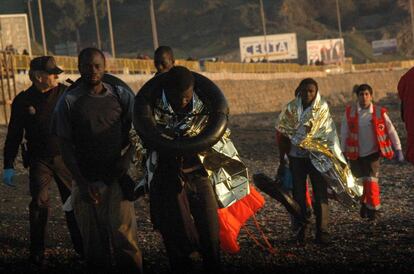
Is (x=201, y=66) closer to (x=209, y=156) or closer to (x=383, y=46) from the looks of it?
(x=209, y=156)

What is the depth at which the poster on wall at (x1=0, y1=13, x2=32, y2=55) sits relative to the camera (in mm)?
44906

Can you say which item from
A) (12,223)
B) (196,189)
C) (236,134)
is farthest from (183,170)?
(236,134)

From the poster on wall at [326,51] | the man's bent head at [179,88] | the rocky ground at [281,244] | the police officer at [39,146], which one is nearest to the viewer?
the man's bent head at [179,88]

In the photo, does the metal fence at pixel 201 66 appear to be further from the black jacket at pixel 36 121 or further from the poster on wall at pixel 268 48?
the black jacket at pixel 36 121

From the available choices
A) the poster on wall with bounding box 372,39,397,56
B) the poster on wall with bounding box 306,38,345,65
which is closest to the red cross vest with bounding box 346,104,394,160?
the poster on wall with bounding box 306,38,345,65

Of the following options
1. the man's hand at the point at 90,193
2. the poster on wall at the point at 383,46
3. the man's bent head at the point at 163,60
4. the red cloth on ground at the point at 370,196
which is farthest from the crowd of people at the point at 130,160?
the poster on wall at the point at 383,46

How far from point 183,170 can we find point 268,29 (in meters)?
118

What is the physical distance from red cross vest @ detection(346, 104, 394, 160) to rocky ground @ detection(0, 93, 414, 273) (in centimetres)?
79

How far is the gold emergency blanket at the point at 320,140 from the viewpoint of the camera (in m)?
10.7

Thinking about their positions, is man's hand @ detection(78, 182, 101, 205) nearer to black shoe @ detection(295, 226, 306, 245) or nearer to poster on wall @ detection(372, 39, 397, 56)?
black shoe @ detection(295, 226, 306, 245)

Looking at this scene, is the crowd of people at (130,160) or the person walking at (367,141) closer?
the crowd of people at (130,160)

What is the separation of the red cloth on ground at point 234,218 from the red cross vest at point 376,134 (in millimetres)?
3428

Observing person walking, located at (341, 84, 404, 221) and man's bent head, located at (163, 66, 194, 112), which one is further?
person walking, located at (341, 84, 404, 221)

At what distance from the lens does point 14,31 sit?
4656cm
